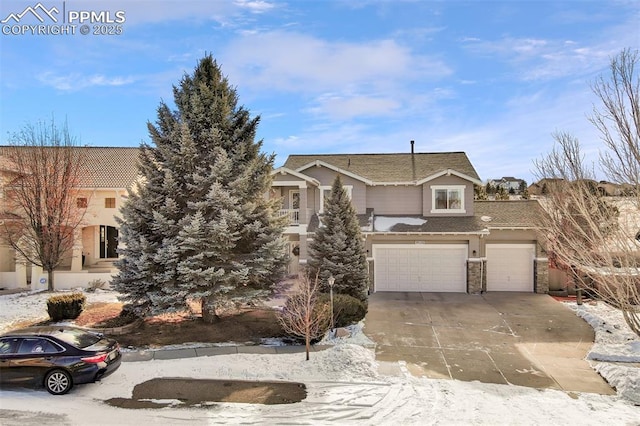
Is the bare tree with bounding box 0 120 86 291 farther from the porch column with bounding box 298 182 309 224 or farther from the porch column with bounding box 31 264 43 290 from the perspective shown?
the porch column with bounding box 298 182 309 224

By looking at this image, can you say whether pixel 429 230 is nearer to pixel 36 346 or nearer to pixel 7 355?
pixel 36 346

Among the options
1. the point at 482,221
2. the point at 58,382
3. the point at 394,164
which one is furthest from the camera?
the point at 394,164

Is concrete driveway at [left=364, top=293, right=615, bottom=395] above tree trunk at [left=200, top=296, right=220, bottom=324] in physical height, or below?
below

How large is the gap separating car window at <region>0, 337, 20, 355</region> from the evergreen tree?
939 cm

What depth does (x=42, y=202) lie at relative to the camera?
Result: 19.1 meters

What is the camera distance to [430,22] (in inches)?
510

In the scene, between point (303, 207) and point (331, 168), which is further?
point (331, 168)

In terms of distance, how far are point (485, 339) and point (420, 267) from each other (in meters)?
8.00

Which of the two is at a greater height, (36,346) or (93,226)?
(93,226)

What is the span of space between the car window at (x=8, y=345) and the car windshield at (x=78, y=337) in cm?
85

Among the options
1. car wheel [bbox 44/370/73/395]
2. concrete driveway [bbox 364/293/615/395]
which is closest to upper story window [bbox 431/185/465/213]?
concrete driveway [bbox 364/293/615/395]

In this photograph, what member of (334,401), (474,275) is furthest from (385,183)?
(334,401)

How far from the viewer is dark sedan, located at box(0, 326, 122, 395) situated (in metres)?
9.09

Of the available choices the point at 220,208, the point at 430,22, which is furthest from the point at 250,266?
the point at 430,22
